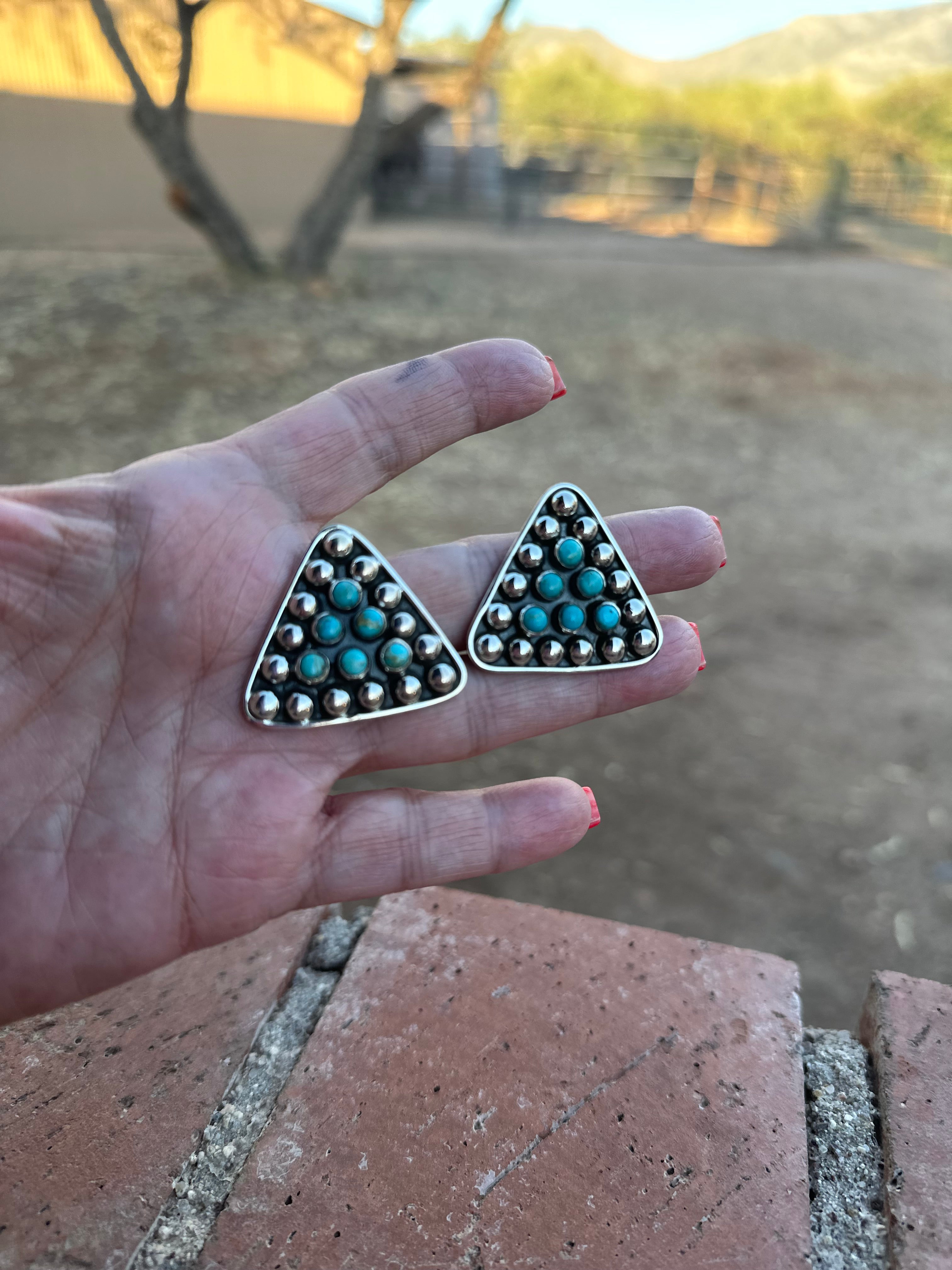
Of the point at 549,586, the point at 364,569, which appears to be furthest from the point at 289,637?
the point at 549,586

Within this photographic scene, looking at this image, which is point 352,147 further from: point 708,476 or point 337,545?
point 337,545

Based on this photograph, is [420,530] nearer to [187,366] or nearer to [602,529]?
[187,366]

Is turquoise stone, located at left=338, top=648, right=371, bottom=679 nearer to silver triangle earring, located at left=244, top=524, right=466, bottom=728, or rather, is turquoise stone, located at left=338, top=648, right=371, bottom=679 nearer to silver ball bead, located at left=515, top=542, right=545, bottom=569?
silver triangle earring, located at left=244, top=524, right=466, bottom=728

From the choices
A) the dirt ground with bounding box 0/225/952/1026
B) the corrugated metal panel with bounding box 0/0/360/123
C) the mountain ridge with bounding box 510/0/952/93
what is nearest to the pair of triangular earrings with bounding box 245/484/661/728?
the dirt ground with bounding box 0/225/952/1026

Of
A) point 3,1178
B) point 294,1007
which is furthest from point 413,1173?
point 3,1178

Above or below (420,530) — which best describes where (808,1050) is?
above

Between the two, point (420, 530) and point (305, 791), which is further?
point (420, 530)
